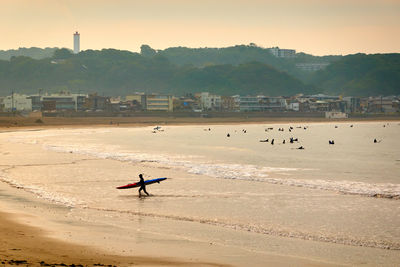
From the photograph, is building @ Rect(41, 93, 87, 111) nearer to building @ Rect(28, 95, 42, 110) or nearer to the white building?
the white building

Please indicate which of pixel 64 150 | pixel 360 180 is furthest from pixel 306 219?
pixel 64 150

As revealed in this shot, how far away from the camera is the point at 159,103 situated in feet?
625

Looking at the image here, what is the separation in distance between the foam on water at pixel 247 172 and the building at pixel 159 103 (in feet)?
430

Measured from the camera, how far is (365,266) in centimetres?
1598

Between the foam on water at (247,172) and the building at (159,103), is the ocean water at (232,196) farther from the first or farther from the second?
the building at (159,103)

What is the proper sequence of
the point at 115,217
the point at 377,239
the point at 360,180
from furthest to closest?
the point at 360,180
the point at 115,217
the point at 377,239

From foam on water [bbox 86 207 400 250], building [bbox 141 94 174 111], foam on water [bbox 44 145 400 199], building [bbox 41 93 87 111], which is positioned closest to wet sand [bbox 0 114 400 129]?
building [bbox 141 94 174 111]

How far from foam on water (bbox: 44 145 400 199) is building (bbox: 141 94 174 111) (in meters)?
131

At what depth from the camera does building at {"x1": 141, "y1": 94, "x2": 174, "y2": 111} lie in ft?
619

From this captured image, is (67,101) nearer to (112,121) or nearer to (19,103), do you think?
(19,103)

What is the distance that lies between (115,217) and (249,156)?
34.4m

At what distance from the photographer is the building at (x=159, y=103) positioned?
189 meters

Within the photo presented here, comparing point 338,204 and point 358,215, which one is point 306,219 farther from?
point 338,204

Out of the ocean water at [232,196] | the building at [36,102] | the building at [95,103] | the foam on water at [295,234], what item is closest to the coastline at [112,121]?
the building at [95,103]
